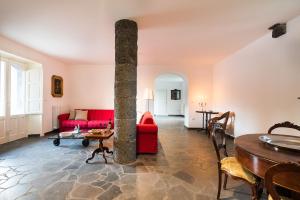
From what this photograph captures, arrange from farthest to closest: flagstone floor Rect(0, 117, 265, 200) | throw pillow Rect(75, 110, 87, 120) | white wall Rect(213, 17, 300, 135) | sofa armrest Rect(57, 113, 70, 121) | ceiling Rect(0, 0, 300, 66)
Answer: throw pillow Rect(75, 110, 87, 120)
sofa armrest Rect(57, 113, 70, 121)
white wall Rect(213, 17, 300, 135)
ceiling Rect(0, 0, 300, 66)
flagstone floor Rect(0, 117, 265, 200)

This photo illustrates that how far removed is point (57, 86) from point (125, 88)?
446 centimetres

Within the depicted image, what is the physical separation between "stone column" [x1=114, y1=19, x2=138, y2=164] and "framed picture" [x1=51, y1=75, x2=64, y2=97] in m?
4.06

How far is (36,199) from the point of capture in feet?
7.04

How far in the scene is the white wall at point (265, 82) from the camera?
10.1 ft

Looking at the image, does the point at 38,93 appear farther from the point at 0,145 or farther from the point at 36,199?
the point at 36,199

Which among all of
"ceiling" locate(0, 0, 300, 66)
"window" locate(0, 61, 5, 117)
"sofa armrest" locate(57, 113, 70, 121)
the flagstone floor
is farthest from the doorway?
"window" locate(0, 61, 5, 117)

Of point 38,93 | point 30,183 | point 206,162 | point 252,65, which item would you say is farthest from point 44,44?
point 252,65

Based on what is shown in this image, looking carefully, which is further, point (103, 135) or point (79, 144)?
point (79, 144)

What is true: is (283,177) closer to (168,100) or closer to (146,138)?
(146,138)

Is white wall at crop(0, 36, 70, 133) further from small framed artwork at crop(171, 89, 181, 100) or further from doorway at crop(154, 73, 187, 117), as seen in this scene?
small framed artwork at crop(171, 89, 181, 100)

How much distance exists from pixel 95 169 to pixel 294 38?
433cm

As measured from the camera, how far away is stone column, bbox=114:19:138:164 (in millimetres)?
3211

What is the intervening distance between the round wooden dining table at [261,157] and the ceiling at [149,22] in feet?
7.09

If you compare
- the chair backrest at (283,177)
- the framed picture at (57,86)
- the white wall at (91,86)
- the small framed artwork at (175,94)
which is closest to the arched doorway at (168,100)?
the small framed artwork at (175,94)
